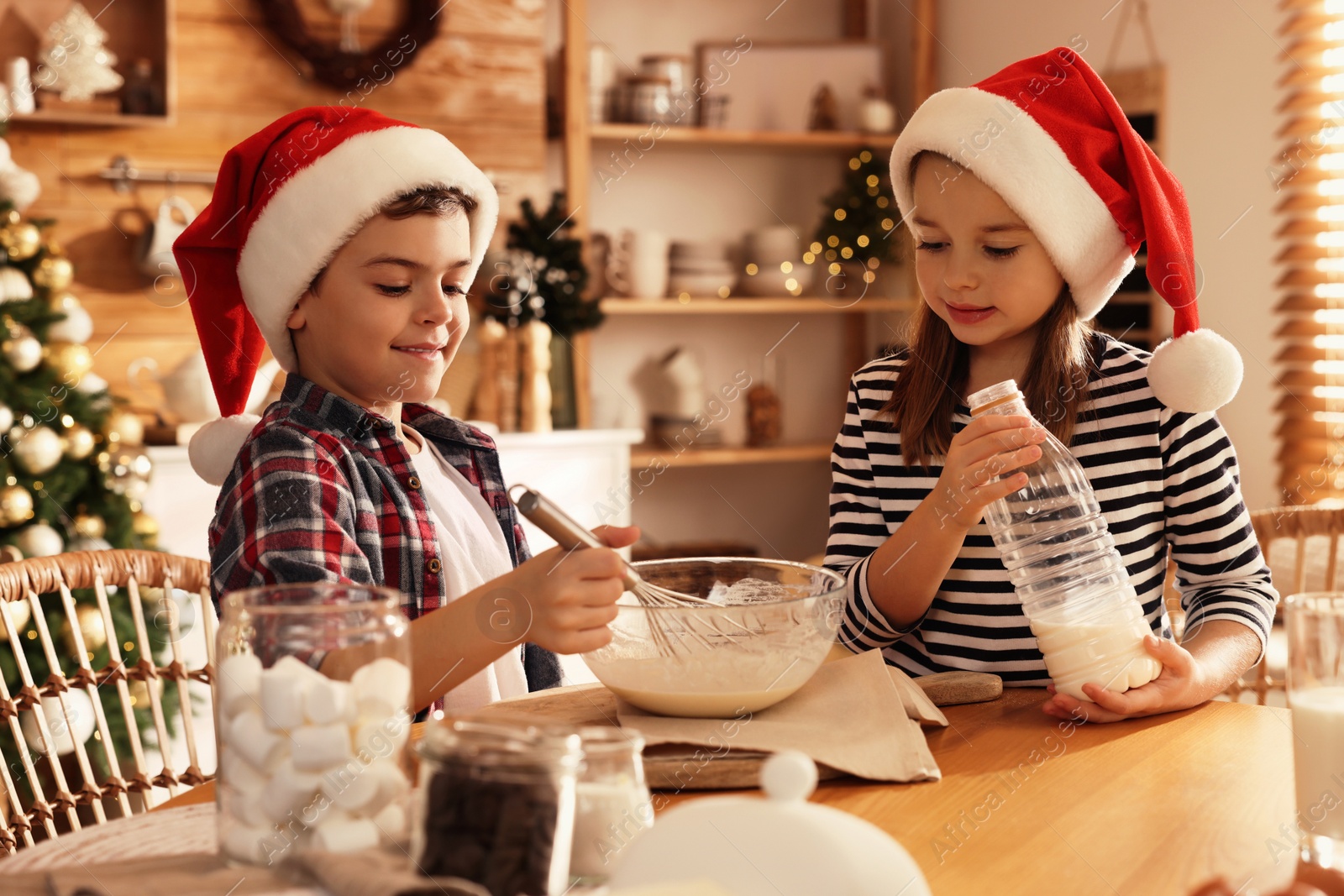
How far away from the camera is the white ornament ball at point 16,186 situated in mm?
2096

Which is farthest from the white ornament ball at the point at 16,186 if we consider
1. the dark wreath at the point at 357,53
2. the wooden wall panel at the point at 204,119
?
the dark wreath at the point at 357,53

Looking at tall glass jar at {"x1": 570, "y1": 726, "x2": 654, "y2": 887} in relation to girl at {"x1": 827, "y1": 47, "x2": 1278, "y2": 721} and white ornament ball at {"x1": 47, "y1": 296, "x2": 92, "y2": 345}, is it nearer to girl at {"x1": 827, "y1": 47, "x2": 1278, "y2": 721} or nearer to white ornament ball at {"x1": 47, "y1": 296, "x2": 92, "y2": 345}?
girl at {"x1": 827, "y1": 47, "x2": 1278, "y2": 721}

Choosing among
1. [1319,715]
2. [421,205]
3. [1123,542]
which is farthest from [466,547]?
[1319,715]

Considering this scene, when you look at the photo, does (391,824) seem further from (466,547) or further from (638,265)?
(638,265)

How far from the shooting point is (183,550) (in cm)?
255

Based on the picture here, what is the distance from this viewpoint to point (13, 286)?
2.06 meters

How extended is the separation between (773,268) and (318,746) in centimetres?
297

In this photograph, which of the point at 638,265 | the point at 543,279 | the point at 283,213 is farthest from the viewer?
the point at 638,265

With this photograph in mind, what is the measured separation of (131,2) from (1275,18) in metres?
2.63

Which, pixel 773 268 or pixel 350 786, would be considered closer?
pixel 350 786

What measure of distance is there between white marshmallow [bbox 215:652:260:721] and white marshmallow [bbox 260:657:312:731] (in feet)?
0.03

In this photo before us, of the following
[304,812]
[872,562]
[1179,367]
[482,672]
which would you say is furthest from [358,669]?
[1179,367]

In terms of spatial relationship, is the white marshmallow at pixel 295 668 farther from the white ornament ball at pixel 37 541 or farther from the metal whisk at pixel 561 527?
the white ornament ball at pixel 37 541

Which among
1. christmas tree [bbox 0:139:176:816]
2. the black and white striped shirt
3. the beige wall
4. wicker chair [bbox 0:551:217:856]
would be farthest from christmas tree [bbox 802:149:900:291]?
wicker chair [bbox 0:551:217:856]
